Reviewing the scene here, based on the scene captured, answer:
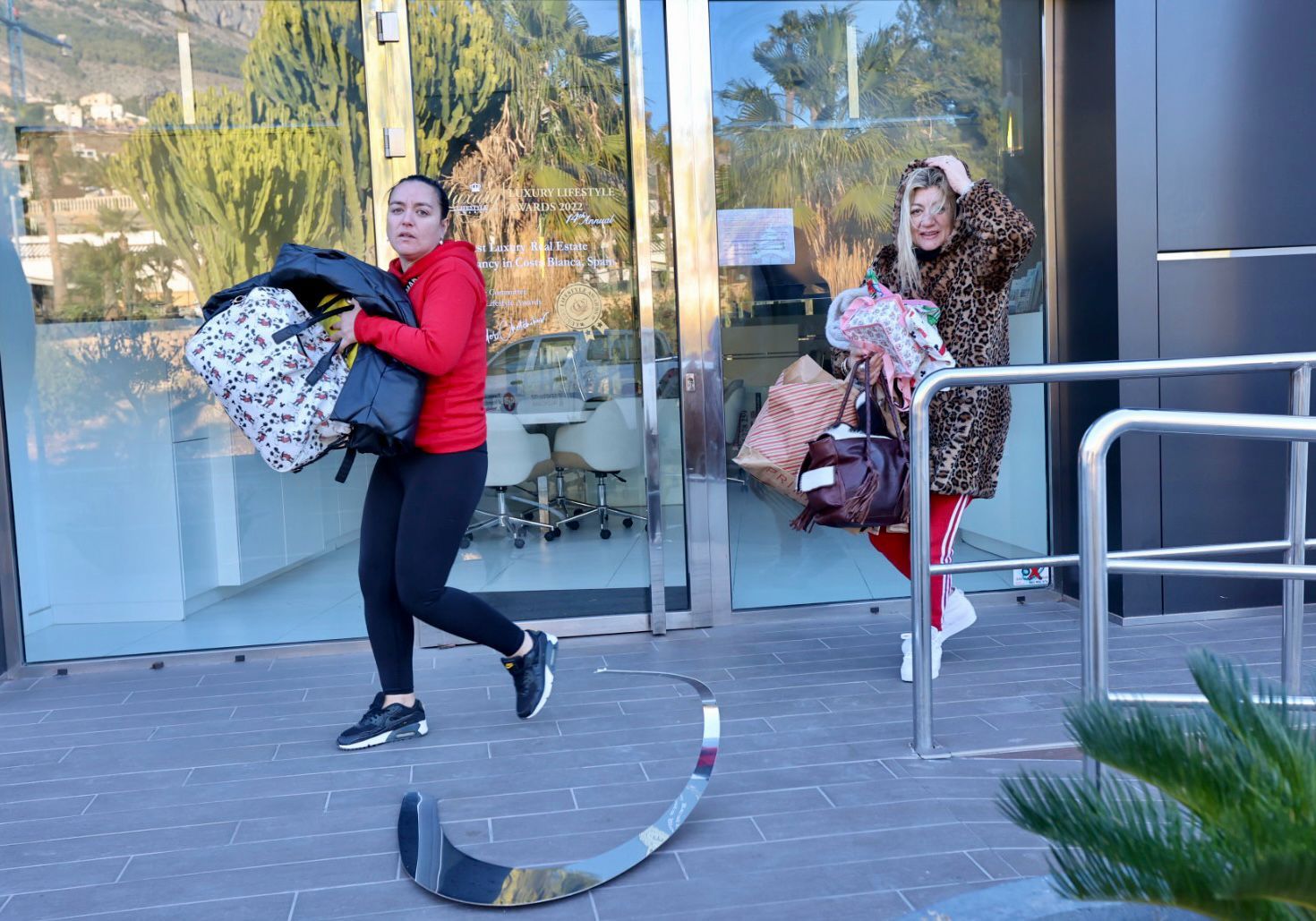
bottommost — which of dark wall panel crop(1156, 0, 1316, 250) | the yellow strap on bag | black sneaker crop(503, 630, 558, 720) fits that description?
black sneaker crop(503, 630, 558, 720)

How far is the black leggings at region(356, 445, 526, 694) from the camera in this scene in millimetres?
3533

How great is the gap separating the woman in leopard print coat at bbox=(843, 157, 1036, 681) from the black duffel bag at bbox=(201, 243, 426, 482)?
179cm

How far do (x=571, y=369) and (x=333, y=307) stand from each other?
168 centimetres

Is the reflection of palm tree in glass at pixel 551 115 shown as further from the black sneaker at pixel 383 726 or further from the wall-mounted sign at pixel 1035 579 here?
the wall-mounted sign at pixel 1035 579

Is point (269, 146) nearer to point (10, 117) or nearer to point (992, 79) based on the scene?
point (10, 117)

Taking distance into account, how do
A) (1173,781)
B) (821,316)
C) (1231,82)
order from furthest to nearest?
(821,316)
(1231,82)
(1173,781)

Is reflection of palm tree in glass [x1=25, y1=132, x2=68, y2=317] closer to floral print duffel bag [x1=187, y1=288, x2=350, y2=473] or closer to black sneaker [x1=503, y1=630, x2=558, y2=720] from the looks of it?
floral print duffel bag [x1=187, y1=288, x2=350, y2=473]

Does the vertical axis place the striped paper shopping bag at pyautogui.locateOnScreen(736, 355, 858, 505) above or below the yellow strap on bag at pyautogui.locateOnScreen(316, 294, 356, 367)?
below

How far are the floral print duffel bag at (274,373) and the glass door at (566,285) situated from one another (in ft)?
5.51

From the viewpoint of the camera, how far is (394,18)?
4.87 meters

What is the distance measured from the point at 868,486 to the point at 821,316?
160 cm

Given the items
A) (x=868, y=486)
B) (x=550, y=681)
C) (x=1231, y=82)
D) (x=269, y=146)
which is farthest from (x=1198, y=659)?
(x=269, y=146)

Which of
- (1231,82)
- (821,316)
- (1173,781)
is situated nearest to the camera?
(1173,781)

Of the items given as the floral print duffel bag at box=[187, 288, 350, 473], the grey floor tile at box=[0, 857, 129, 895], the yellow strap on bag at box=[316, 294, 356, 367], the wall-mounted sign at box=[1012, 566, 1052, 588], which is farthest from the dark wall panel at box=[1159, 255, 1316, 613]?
the grey floor tile at box=[0, 857, 129, 895]
